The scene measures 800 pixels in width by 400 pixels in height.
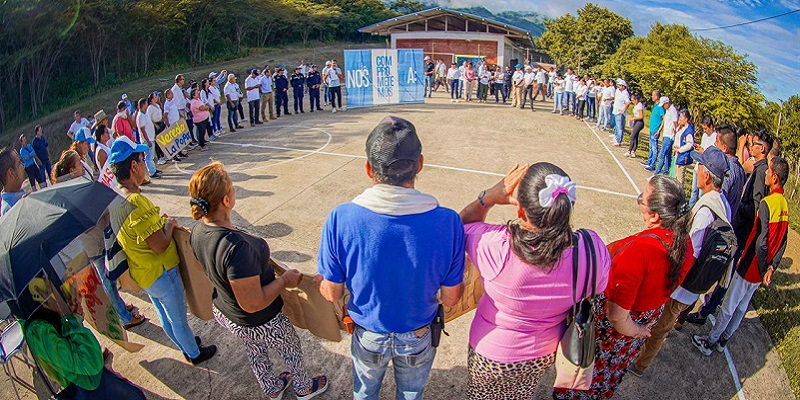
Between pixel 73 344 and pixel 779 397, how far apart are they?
5.18 meters

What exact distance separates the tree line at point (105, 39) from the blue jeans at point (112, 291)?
96.8ft

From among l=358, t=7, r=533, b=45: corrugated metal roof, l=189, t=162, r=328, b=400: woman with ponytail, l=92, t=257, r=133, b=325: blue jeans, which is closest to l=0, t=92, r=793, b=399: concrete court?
l=92, t=257, r=133, b=325: blue jeans

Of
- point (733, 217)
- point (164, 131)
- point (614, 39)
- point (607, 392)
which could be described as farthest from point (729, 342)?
point (614, 39)

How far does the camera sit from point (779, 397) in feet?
12.1

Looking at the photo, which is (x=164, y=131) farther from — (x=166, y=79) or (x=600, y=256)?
(x=166, y=79)

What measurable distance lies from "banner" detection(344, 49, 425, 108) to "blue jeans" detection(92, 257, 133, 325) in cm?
1378

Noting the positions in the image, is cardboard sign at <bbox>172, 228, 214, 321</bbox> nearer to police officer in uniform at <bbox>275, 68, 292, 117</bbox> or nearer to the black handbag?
the black handbag

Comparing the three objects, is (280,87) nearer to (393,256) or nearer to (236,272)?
(236,272)

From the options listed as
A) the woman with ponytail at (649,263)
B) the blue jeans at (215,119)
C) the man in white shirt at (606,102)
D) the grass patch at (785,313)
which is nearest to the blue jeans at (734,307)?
the grass patch at (785,313)

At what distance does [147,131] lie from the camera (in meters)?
9.58

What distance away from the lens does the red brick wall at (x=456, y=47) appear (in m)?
27.0

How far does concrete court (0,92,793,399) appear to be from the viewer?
378 centimetres

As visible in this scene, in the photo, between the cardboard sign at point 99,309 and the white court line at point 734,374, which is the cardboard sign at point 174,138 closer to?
the cardboard sign at point 99,309

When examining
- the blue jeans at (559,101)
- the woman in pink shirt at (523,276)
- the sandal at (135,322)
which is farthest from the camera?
the blue jeans at (559,101)
